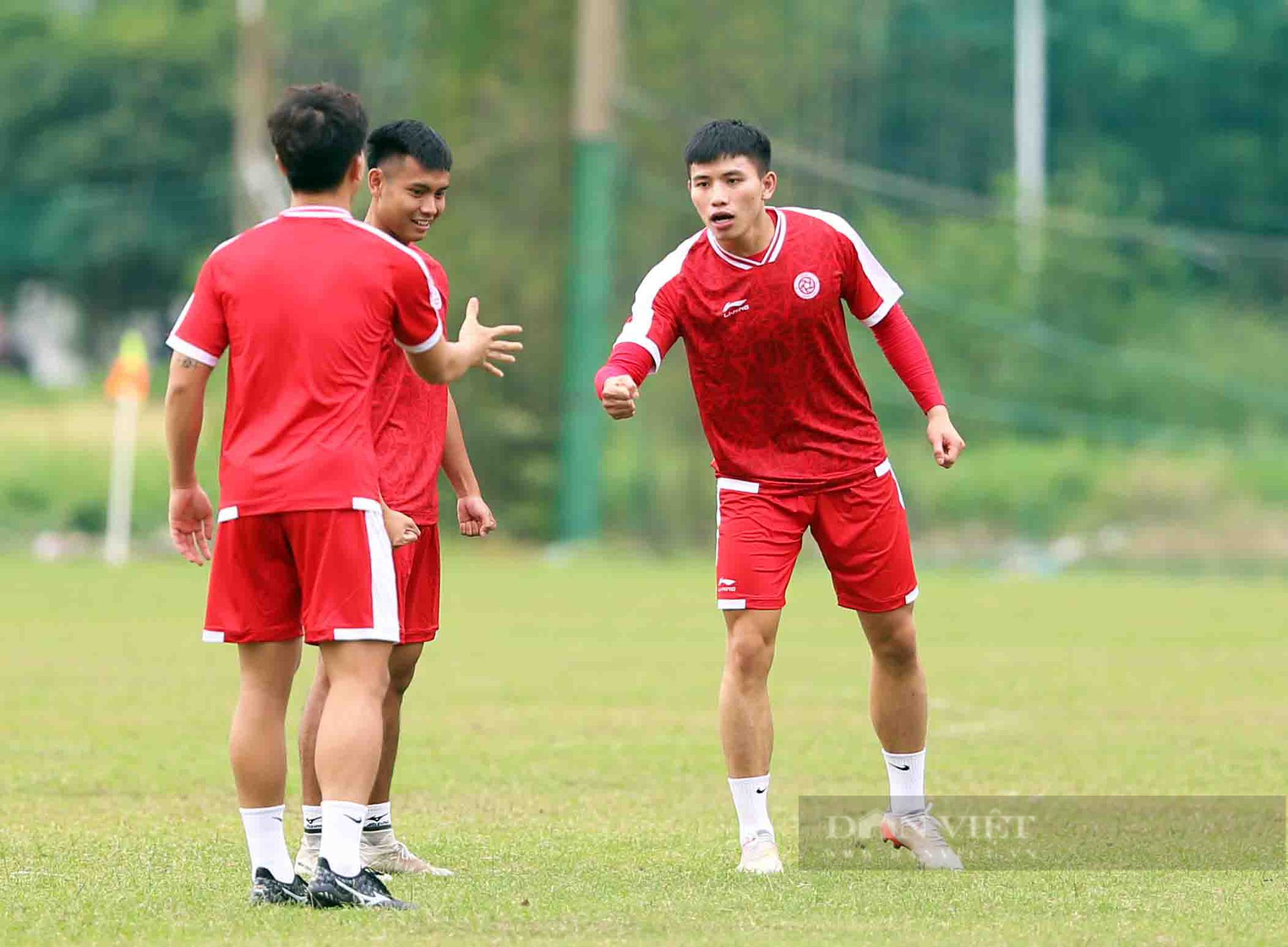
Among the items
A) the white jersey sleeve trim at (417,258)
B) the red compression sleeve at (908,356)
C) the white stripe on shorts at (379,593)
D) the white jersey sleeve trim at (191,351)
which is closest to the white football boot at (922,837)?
the red compression sleeve at (908,356)

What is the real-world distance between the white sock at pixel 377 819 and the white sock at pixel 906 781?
1.61 m

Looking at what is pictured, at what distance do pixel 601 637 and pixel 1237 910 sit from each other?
9.46 m

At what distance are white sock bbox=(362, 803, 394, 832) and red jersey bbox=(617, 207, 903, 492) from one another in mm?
1481

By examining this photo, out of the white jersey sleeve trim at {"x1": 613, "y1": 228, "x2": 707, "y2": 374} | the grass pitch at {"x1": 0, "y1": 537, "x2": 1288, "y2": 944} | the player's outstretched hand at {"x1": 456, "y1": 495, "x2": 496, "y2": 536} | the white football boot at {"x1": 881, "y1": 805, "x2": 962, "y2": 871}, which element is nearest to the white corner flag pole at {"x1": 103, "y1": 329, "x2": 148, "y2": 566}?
the grass pitch at {"x1": 0, "y1": 537, "x2": 1288, "y2": 944}

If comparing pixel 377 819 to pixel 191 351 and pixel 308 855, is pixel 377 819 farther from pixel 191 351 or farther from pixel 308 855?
pixel 191 351

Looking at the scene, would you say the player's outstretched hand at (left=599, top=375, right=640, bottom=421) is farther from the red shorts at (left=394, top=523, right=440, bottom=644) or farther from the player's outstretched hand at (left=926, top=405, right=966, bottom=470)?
the player's outstretched hand at (left=926, top=405, right=966, bottom=470)

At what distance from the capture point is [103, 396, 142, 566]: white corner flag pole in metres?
23.7

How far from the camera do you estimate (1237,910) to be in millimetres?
5547

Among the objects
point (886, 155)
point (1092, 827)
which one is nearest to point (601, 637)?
point (1092, 827)

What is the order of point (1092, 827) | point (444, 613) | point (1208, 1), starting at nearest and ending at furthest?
1. point (1092, 827)
2. point (444, 613)
3. point (1208, 1)

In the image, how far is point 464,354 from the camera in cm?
568

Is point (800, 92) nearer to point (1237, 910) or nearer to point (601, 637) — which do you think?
point (601, 637)

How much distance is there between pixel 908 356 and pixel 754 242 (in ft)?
2.14

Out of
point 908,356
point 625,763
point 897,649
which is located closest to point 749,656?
point 897,649
